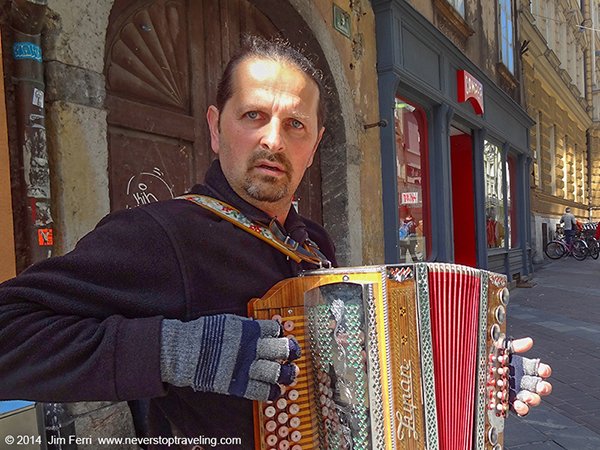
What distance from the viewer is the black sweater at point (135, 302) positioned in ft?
2.83

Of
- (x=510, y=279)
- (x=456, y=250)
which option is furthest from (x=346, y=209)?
(x=510, y=279)

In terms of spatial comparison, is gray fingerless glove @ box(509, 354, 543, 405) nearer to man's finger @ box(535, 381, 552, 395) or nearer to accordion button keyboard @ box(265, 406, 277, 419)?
man's finger @ box(535, 381, 552, 395)

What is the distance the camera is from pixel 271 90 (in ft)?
4.04

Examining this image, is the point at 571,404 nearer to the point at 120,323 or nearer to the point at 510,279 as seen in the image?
the point at 120,323

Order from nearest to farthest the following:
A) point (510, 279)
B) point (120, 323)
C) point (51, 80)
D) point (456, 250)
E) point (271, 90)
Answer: point (120, 323), point (271, 90), point (51, 80), point (456, 250), point (510, 279)

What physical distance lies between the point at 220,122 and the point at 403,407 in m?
0.87

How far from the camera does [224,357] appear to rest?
0.89 metres

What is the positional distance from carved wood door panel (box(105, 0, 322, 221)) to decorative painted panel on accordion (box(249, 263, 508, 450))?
1852mm

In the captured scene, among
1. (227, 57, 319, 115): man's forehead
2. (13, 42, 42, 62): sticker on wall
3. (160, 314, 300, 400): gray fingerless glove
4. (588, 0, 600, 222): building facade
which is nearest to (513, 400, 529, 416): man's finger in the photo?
(160, 314, 300, 400): gray fingerless glove

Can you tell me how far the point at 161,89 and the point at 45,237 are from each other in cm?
128

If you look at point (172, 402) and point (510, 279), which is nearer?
point (172, 402)

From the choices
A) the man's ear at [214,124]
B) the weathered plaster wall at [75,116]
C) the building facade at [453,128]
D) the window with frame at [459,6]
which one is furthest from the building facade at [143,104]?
the window with frame at [459,6]

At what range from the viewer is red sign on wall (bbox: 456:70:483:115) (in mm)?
6887

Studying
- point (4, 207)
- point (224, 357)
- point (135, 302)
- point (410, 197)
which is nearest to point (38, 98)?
point (4, 207)
